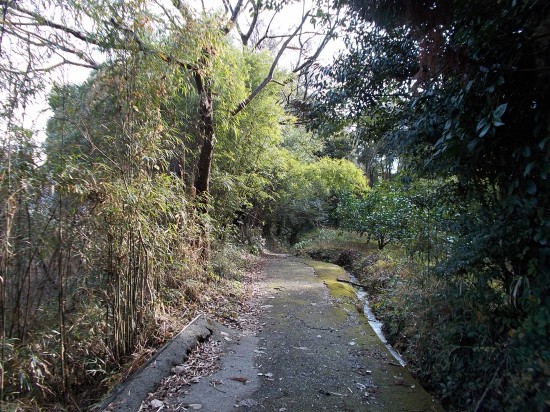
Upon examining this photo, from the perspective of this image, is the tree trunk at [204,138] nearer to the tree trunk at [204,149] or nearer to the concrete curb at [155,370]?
the tree trunk at [204,149]

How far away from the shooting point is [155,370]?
290 cm

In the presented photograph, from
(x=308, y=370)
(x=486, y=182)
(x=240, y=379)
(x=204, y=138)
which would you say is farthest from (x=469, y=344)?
(x=204, y=138)

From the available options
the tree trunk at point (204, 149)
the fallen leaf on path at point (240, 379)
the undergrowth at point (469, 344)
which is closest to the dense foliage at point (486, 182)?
the undergrowth at point (469, 344)

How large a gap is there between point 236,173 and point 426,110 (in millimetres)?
5904

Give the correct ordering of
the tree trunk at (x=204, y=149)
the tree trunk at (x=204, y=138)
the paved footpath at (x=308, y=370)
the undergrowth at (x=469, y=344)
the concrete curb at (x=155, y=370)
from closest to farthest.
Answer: the undergrowth at (x=469, y=344), the concrete curb at (x=155, y=370), the paved footpath at (x=308, y=370), the tree trunk at (x=204, y=149), the tree trunk at (x=204, y=138)

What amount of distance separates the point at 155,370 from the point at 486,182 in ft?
9.73

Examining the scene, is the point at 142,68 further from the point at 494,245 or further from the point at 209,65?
the point at 494,245

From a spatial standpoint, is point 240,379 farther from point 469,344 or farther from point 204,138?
point 204,138

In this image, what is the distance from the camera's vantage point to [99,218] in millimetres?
2762

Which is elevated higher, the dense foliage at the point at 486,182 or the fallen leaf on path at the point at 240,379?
the dense foliage at the point at 486,182

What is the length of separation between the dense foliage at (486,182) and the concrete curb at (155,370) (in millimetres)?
2220

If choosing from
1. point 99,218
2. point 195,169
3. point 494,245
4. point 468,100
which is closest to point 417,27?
point 468,100

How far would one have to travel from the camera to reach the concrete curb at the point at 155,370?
2.44 metres

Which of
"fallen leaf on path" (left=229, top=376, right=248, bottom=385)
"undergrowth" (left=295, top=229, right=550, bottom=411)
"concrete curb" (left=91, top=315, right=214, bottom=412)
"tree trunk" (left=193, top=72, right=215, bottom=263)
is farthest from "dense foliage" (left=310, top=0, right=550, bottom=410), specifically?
"tree trunk" (left=193, top=72, right=215, bottom=263)
